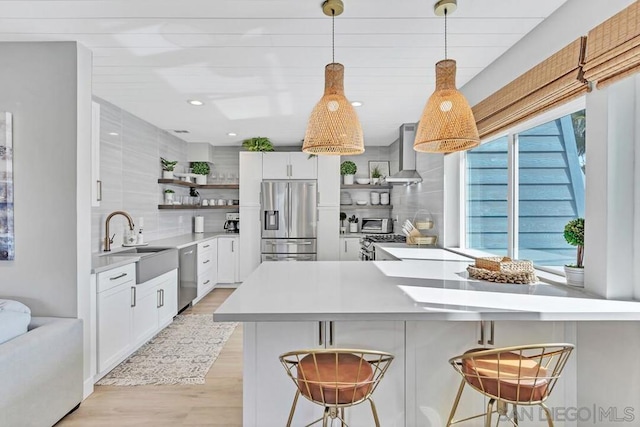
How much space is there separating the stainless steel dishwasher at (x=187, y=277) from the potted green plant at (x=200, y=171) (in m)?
1.66

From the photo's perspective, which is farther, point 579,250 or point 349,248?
point 349,248

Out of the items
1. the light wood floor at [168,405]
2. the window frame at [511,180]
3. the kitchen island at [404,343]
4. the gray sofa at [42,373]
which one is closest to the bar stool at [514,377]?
the kitchen island at [404,343]

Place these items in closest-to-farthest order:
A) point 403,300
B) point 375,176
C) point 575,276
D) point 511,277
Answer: point 403,300, point 575,276, point 511,277, point 375,176

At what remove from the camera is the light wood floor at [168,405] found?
2.13 metres

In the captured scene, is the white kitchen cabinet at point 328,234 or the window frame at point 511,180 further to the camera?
the white kitchen cabinet at point 328,234

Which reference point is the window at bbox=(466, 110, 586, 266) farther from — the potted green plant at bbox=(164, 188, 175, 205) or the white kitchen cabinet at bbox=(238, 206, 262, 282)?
the potted green plant at bbox=(164, 188, 175, 205)

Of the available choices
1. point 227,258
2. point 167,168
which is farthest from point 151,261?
point 227,258

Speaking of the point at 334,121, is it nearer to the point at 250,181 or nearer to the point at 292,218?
the point at 292,218

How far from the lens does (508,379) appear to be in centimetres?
138

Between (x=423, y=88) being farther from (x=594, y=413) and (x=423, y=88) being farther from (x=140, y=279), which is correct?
(x=140, y=279)

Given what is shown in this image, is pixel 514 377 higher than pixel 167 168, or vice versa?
pixel 167 168

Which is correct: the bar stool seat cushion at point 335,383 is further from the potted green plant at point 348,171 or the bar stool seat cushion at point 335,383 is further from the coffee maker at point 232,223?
the coffee maker at point 232,223

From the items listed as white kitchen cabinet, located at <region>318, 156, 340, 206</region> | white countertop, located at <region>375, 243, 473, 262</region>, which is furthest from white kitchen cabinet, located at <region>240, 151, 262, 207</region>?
white countertop, located at <region>375, 243, 473, 262</region>

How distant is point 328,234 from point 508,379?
4154 millimetres
